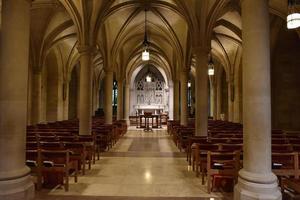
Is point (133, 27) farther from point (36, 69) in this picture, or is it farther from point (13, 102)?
point (13, 102)

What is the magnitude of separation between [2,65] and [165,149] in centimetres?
867

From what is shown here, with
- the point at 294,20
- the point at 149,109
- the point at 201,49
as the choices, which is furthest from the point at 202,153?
the point at 149,109

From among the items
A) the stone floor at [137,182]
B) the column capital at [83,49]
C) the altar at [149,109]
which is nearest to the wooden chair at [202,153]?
the stone floor at [137,182]

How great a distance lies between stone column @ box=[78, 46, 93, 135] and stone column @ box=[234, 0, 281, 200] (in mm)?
7764

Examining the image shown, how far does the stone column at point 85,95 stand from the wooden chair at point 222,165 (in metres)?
6.81

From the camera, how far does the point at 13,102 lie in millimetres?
4820

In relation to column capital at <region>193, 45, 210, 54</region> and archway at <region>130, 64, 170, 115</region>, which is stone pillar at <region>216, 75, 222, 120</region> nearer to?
archway at <region>130, 64, 170, 115</region>

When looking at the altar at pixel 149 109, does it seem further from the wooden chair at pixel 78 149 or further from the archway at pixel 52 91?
the wooden chair at pixel 78 149

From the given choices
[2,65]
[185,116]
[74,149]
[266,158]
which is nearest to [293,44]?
[185,116]

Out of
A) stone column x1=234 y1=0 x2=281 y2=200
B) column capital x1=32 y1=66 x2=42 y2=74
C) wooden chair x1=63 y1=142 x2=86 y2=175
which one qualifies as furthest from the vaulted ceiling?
stone column x1=234 y1=0 x2=281 y2=200

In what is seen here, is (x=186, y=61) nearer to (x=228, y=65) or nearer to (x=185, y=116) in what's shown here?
(x=185, y=116)

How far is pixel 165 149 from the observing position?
12203 mm

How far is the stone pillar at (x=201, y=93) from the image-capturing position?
11.0 metres

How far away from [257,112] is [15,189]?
461 centimetres
